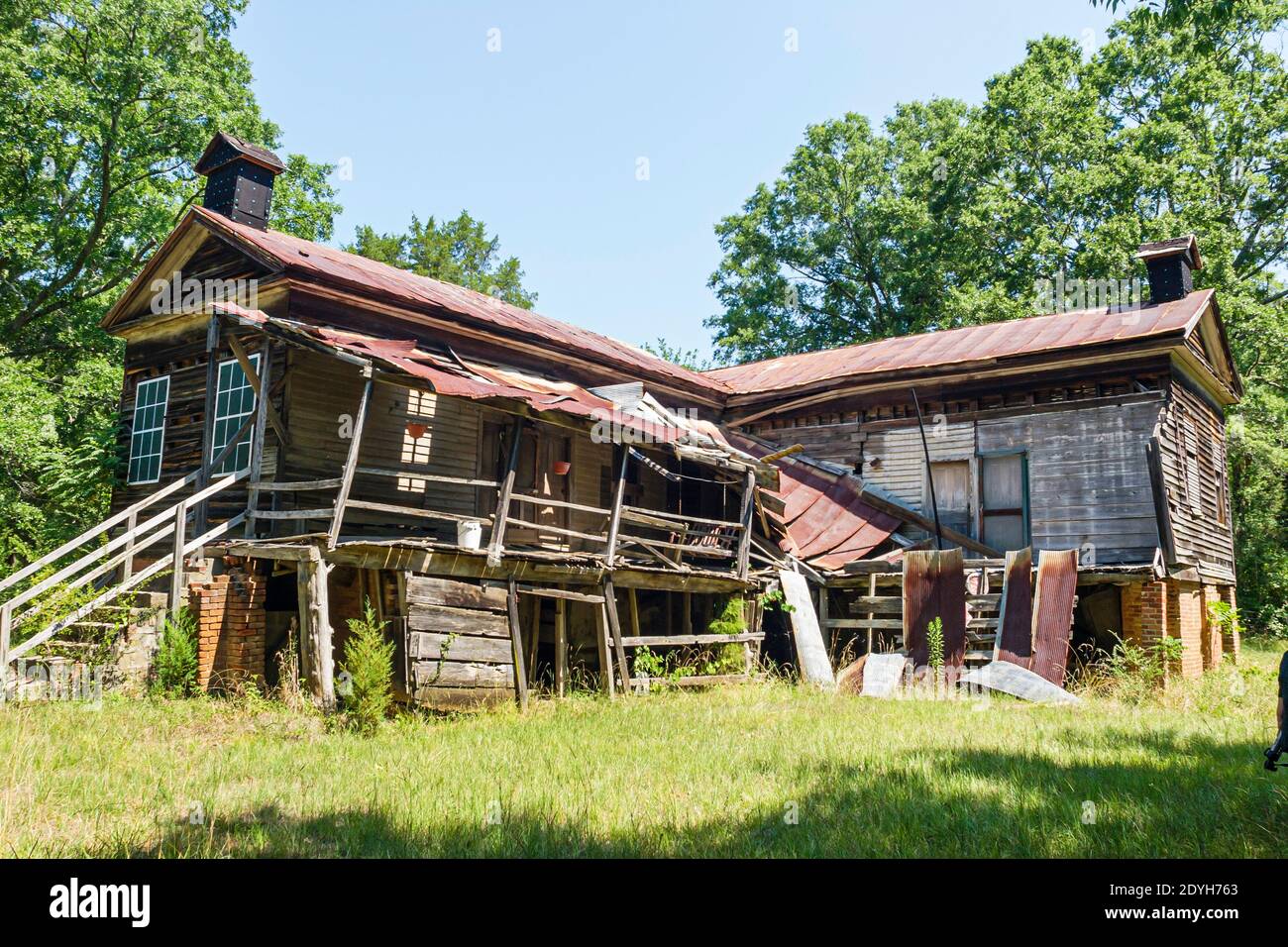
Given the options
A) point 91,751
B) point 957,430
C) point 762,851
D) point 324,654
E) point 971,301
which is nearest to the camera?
point 762,851

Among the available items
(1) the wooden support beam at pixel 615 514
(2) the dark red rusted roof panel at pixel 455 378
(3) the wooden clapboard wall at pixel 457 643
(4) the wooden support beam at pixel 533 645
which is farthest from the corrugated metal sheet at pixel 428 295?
(3) the wooden clapboard wall at pixel 457 643

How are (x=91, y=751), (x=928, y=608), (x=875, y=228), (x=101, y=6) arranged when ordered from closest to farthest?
(x=91, y=751) → (x=928, y=608) → (x=101, y=6) → (x=875, y=228)

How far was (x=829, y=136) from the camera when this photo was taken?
117 ft

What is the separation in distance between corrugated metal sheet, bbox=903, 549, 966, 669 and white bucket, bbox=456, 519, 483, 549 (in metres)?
7.10

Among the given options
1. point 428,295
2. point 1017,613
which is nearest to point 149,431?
point 428,295

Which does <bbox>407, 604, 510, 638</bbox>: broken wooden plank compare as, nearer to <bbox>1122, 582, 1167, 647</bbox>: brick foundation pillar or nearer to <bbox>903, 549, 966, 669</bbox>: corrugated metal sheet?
<bbox>903, 549, 966, 669</bbox>: corrugated metal sheet

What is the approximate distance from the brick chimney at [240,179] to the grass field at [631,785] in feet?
32.7

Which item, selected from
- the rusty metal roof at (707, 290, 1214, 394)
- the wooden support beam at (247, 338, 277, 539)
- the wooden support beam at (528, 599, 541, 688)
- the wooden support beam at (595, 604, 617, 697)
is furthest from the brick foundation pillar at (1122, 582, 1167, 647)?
the wooden support beam at (247, 338, 277, 539)

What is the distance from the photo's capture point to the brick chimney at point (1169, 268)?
18.3 m

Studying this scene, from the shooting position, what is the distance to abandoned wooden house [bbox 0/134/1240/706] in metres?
11.2
